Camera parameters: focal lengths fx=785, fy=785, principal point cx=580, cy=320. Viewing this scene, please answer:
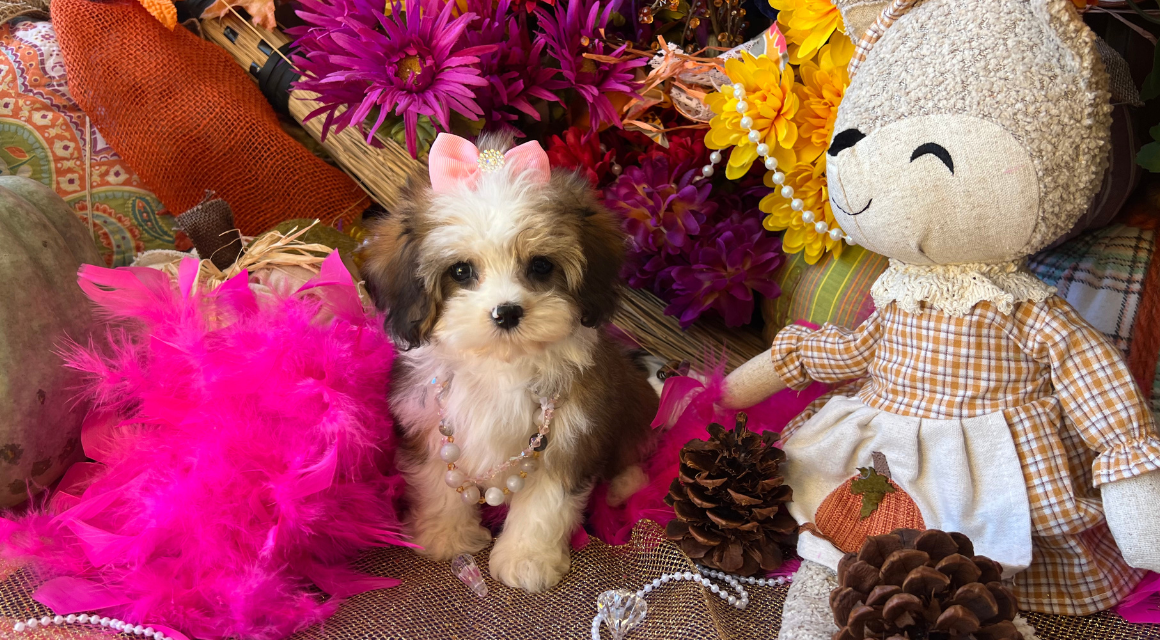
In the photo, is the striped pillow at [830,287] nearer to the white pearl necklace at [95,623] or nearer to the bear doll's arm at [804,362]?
the bear doll's arm at [804,362]

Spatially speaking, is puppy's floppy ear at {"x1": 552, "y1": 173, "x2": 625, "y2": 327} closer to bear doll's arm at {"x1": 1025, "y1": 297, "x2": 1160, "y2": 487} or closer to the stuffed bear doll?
the stuffed bear doll

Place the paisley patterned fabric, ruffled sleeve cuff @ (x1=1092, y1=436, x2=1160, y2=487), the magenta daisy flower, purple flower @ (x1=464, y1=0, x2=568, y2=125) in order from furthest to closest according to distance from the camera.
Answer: the paisley patterned fabric < purple flower @ (x1=464, y1=0, x2=568, y2=125) < the magenta daisy flower < ruffled sleeve cuff @ (x1=1092, y1=436, x2=1160, y2=487)

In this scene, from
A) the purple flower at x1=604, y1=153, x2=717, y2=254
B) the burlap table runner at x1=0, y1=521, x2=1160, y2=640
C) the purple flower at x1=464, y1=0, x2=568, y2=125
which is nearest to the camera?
the burlap table runner at x1=0, y1=521, x2=1160, y2=640

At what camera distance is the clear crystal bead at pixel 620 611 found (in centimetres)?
139

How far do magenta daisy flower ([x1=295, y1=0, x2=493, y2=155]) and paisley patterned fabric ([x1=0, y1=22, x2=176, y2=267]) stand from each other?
3.02ft

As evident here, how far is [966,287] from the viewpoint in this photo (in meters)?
1.39

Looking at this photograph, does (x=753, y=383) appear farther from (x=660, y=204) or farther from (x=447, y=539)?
(x=447, y=539)

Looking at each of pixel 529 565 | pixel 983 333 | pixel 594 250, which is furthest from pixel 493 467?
pixel 983 333

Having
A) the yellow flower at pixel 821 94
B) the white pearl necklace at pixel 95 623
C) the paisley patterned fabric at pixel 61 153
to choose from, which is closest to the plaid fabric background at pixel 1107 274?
the yellow flower at pixel 821 94

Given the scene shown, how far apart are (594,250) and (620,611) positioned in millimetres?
663

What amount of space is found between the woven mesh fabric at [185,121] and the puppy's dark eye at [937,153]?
174cm

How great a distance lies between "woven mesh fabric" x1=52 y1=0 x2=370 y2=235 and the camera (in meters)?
2.29

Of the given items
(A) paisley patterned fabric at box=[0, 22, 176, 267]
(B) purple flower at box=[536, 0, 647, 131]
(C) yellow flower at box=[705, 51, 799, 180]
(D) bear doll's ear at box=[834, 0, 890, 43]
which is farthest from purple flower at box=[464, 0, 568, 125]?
(A) paisley patterned fabric at box=[0, 22, 176, 267]

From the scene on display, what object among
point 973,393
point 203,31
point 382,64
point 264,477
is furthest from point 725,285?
point 203,31
